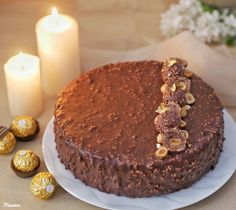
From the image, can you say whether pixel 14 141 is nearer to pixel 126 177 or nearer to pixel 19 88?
pixel 19 88

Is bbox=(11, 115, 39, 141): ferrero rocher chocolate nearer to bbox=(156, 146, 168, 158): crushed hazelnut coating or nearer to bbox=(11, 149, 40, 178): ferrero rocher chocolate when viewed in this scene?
bbox=(11, 149, 40, 178): ferrero rocher chocolate

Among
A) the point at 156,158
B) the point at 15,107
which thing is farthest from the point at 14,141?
the point at 156,158

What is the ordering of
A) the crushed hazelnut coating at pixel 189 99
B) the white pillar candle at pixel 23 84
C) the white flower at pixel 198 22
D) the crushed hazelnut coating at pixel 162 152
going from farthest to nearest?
the white flower at pixel 198 22, the white pillar candle at pixel 23 84, the crushed hazelnut coating at pixel 189 99, the crushed hazelnut coating at pixel 162 152

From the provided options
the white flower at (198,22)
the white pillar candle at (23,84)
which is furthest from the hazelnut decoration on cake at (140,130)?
the white flower at (198,22)

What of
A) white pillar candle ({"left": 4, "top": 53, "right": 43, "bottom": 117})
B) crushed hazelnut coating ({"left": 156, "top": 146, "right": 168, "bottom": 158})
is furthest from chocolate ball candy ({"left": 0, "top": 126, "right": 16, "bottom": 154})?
crushed hazelnut coating ({"left": 156, "top": 146, "right": 168, "bottom": 158})

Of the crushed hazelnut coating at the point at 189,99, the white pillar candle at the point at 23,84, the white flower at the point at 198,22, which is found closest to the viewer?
the crushed hazelnut coating at the point at 189,99

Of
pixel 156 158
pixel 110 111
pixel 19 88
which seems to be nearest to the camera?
pixel 156 158

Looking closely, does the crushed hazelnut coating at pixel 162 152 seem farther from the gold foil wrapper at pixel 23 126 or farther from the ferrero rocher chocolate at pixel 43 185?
the gold foil wrapper at pixel 23 126
